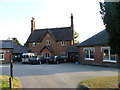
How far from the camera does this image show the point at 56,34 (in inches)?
1686

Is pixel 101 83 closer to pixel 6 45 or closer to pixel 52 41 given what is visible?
pixel 52 41

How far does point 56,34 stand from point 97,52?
58.7 feet

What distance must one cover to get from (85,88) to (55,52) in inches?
1258

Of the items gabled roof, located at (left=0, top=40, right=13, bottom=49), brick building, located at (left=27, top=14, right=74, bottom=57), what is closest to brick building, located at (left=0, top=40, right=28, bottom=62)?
gabled roof, located at (left=0, top=40, right=13, bottom=49)

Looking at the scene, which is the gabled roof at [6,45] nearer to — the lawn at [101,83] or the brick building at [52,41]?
the brick building at [52,41]

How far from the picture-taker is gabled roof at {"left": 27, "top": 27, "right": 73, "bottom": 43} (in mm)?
40719

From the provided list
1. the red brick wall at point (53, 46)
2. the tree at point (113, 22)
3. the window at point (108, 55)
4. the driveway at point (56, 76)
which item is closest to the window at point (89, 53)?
the window at point (108, 55)

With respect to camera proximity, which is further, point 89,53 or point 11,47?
point 11,47

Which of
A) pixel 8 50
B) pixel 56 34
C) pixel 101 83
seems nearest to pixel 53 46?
pixel 56 34

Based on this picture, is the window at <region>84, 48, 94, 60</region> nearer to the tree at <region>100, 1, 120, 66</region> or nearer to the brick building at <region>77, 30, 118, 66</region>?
the brick building at <region>77, 30, 118, 66</region>

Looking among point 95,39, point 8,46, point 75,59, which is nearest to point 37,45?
point 8,46

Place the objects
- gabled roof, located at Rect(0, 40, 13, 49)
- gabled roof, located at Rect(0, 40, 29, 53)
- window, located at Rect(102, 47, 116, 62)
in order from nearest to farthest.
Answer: window, located at Rect(102, 47, 116, 62), gabled roof, located at Rect(0, 40, 13, 49), gabled roof, located at Rect(0, 40, 29, 53)

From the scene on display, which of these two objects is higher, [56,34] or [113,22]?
[56,34]

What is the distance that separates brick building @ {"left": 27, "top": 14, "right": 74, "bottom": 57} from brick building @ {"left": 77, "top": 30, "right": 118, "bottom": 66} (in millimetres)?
9914
